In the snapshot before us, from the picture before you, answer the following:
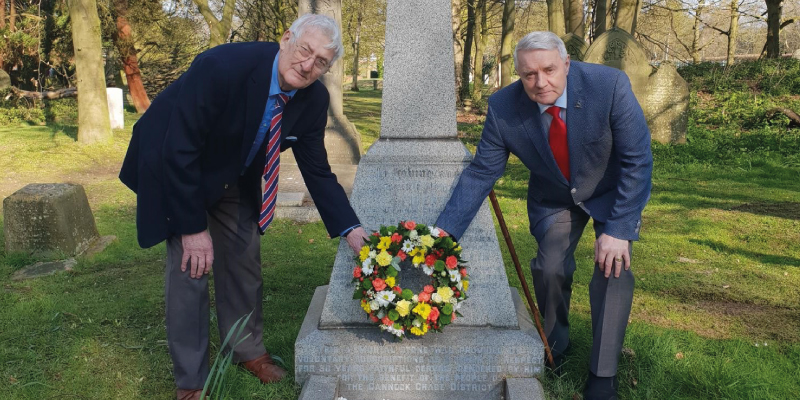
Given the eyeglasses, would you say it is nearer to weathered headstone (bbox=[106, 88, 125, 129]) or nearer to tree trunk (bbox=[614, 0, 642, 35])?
tree trunk (bbox=[614, 0, 642, 35])

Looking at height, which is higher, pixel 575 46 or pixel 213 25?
pixel 213 25

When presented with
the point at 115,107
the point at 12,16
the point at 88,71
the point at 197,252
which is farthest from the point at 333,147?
the point at 12,16

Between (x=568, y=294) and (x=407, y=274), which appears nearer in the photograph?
(x=407, y=274)

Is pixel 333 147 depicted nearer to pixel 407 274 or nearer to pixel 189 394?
pixel 407 274

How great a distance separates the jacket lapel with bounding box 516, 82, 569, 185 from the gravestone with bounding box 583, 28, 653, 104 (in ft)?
31.4

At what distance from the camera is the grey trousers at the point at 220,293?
318 centimetres

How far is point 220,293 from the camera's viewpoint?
3.67 metres

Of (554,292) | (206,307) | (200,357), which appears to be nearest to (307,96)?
(206,307)

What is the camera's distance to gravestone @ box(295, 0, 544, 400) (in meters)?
3.45

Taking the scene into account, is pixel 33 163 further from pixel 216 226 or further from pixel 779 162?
pixel 779 162

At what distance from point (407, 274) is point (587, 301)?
1.90 m

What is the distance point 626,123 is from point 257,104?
1.71m

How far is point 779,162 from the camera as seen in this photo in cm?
1006

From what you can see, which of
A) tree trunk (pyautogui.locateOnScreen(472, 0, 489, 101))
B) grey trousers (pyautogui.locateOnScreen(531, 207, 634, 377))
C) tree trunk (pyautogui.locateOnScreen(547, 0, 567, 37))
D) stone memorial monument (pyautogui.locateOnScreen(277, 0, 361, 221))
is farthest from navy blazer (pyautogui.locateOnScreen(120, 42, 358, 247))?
tree trunk (pyautogui.locateOnScreen(472, 0, 489, 101))
